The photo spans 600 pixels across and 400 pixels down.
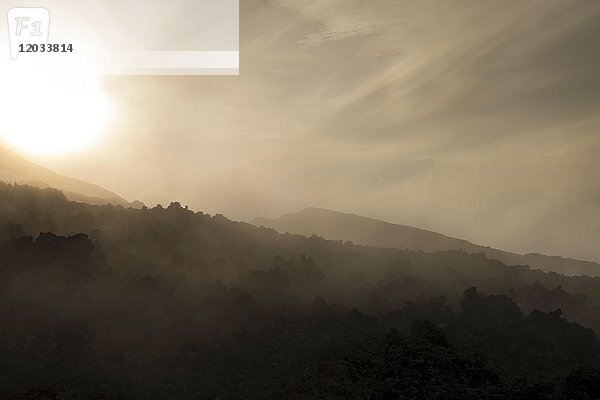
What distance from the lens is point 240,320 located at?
2822 centimetres

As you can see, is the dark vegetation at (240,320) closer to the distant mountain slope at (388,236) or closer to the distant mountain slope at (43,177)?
the distant mountain slope at (43,177)

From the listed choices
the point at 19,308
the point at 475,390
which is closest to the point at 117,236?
the point at 19,308

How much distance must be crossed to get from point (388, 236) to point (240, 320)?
237 ft

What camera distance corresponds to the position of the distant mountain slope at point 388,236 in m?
87.1

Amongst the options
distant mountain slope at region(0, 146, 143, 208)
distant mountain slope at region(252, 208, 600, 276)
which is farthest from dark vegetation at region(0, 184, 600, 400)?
distant mountain slope at region(252, 208, 600, 276)

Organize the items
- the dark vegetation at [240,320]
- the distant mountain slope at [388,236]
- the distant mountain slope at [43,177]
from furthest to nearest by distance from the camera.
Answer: the distant mountain slope at [388,236] < the distant mountain slope at [43,177] < the dark vegetation at [240,320]

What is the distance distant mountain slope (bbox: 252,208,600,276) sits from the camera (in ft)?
286

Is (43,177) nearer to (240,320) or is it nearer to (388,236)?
(240,320)

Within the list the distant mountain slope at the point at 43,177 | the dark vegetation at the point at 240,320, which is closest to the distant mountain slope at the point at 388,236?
the distant mountain slope at the point at 43,177

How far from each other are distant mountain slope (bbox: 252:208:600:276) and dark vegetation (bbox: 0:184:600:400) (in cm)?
4114

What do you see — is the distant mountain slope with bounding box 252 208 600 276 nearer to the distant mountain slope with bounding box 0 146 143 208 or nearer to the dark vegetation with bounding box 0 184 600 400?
the distant mountain slope with bounding box 0 146 143 208

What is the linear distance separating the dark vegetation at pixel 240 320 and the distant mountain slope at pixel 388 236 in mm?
41139

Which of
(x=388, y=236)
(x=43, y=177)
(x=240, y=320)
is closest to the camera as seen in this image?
(x=240, y=320)

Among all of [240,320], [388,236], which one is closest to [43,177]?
[240,320]
